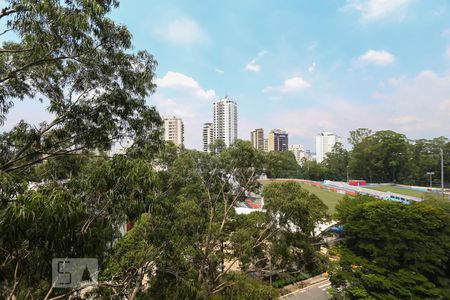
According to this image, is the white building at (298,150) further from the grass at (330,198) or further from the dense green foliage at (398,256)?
the dense green foliage at (398,256)

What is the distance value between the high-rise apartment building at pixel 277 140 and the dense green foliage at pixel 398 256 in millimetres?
53321

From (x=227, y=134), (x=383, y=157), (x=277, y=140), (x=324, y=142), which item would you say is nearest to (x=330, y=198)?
(x=383, y=157)

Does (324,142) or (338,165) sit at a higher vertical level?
(324,142)

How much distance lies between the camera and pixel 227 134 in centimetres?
4219

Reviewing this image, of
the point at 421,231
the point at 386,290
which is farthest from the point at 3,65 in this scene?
the point at 421,231

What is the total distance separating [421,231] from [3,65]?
37.6ft

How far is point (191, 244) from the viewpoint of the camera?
19.7 feet

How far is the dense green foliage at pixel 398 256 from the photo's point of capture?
7.78 m

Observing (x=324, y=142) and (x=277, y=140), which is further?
(x=324, y=142)

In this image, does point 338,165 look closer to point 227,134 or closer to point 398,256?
point 227,134

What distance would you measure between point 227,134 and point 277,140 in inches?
1123

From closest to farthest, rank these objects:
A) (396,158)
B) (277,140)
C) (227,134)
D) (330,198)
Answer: (330,198) < (396,158) < (227,134) < (277,140)

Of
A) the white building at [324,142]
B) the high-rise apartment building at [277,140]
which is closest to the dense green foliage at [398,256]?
the high-rise apartment building at [277,140]

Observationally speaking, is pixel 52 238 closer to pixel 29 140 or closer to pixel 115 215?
pixel 115 215
